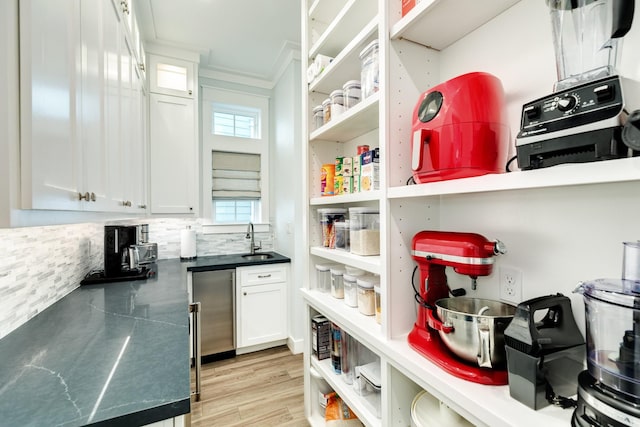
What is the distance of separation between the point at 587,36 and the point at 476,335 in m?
0.79

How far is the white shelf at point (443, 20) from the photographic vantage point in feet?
2.88

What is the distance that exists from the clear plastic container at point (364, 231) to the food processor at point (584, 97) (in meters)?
0.72

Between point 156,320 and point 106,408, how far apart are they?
2.16 ft

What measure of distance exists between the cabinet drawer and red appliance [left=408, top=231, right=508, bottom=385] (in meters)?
2.08

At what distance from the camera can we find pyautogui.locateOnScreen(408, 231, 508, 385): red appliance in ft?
2.55

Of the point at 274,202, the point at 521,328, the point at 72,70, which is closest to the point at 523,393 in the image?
the point at 521,328

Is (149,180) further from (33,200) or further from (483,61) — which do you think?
(483,61)

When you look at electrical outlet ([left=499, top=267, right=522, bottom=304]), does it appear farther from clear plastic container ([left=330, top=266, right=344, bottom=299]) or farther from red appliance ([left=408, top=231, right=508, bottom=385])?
clear plastic container ([left=330, top=266, right=344, bottom=299])

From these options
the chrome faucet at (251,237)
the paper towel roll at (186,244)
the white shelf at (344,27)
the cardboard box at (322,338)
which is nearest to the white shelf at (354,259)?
the cardboard box at (322,338)

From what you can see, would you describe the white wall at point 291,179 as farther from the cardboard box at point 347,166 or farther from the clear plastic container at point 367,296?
the clear plastic container at point 367,296

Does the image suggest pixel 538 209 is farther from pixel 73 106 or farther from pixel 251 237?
pixel 251 237

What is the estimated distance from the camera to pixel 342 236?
1501 mm

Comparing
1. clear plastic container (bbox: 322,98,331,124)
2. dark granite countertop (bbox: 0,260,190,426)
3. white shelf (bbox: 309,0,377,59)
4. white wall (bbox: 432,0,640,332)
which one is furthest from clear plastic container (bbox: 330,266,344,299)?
white shelf (bbox: 309,0,377,59)

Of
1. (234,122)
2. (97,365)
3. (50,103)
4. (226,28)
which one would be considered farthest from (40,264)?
(234,122)
